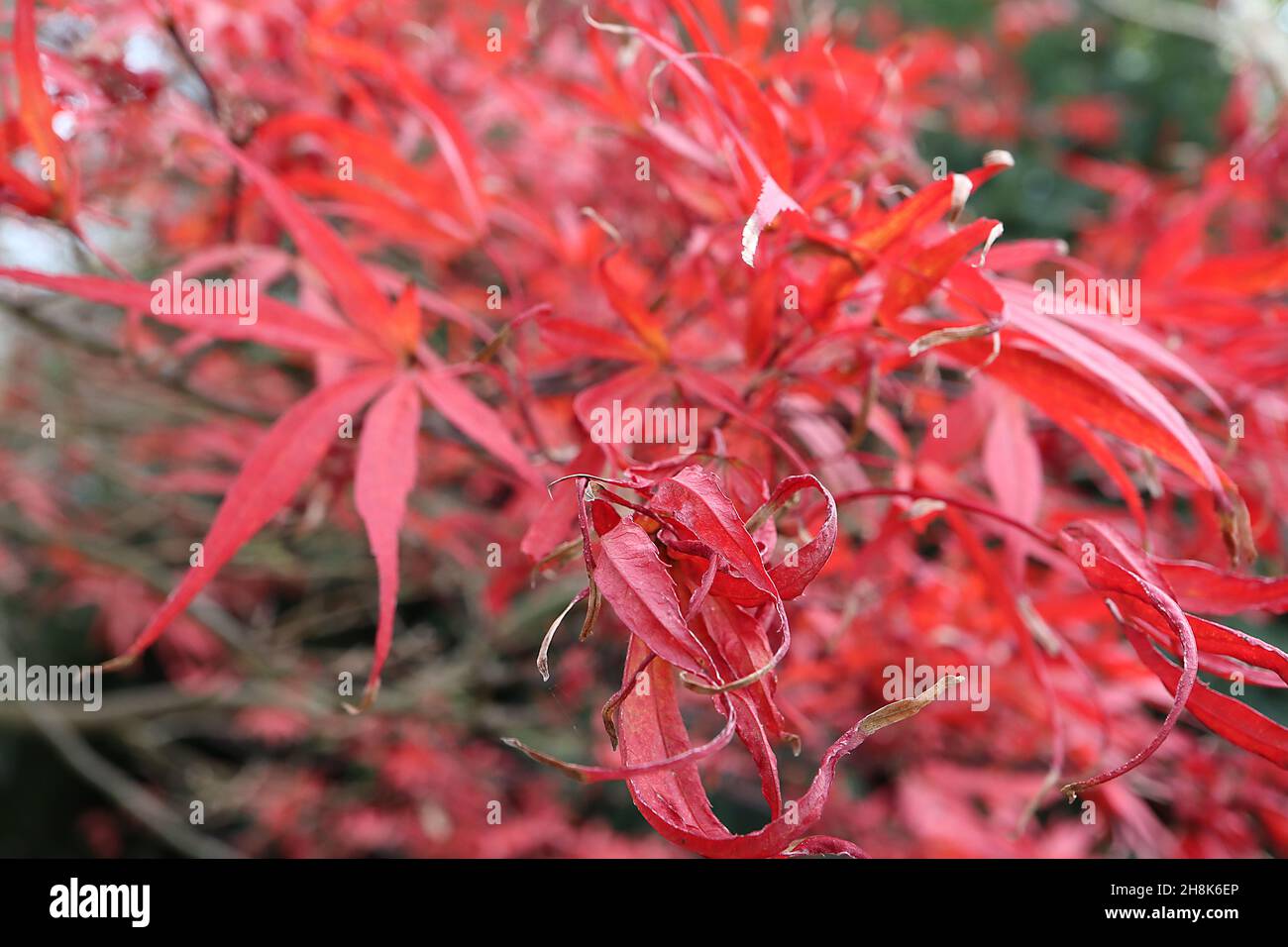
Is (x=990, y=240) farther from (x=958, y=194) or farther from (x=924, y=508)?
(x=924, y=508)

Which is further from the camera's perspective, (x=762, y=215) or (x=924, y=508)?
(x=924, y=508)

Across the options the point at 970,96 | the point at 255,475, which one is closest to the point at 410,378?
the point at 255,475

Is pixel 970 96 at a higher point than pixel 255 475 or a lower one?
higher

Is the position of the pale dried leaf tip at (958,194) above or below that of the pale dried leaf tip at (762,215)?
above

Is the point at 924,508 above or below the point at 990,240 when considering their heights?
below

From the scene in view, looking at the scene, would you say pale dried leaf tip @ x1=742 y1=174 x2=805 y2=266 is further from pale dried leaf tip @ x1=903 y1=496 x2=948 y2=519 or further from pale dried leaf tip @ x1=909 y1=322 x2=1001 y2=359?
pale dried leaf tip @ x1=903 y1=496 x2=948 y2=519

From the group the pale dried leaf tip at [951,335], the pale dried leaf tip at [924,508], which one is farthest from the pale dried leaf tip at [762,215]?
the pale dried leaf tip at [924,508]

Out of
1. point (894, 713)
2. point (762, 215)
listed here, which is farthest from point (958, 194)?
point (894, 713)

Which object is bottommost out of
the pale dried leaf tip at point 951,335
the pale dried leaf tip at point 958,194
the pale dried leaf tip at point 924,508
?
the pale dried leaf tip at point 924,508

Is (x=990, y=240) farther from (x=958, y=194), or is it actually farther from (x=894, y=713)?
(x=894, y=713)

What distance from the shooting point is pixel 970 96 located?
2773 millimetres

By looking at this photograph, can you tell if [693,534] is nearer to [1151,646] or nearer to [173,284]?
[1151,646]

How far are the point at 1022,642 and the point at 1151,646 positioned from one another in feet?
0.53

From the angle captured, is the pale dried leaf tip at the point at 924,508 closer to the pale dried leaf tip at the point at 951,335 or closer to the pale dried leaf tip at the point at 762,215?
the pale dried leaf tip at the point at 951,335
